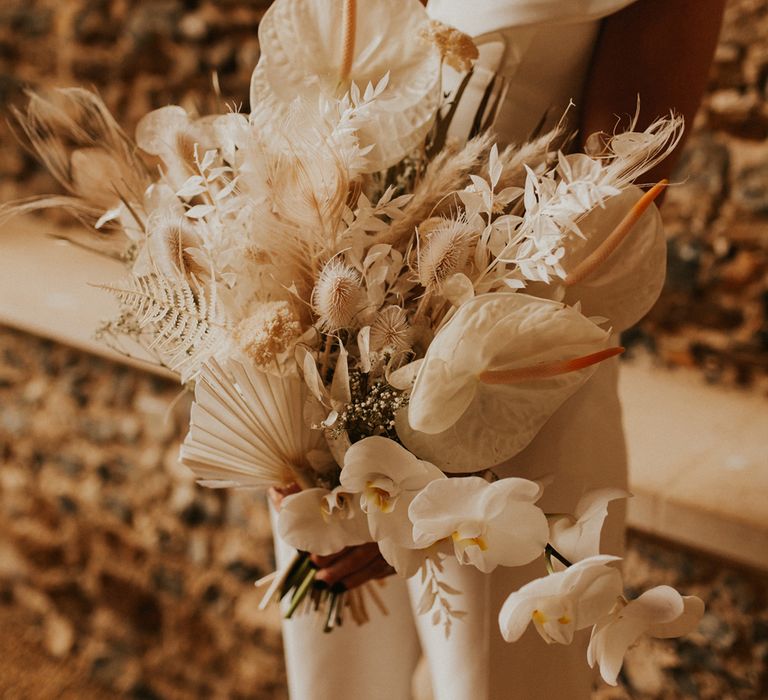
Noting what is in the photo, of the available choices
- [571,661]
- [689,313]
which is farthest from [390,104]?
[689,313]

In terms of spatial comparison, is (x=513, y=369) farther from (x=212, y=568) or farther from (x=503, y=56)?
(x=212, y=568)

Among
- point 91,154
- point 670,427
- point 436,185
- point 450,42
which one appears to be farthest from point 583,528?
point 670,427

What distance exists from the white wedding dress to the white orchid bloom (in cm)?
20

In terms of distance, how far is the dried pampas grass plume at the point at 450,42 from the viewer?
0.71m

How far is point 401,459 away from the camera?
647 millimetres

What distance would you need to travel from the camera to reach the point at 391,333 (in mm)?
677

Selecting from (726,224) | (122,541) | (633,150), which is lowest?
(122,541)

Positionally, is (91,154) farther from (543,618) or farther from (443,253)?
(543,618)

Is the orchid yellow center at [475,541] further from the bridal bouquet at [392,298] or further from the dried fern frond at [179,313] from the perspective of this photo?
the dried fern frond at [179,313]

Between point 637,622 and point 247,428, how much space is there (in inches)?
13.7

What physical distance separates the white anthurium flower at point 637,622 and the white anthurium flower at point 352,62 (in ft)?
1.29

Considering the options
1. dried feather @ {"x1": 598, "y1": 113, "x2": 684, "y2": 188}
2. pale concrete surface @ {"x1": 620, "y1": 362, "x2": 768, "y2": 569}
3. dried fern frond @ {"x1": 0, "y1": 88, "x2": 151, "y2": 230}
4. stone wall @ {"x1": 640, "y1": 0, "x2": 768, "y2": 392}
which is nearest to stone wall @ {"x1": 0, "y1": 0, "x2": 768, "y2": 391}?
stone wall @ {"x1": 640, "y1": 0, "x2": 768, "y2": 392}

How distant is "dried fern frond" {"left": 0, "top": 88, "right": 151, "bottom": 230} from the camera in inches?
31.8

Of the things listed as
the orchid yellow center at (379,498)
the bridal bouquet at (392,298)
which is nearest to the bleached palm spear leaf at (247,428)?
the bridal bouquet at (392,298)
